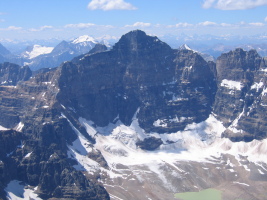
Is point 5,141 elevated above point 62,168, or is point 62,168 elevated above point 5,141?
point 5,141

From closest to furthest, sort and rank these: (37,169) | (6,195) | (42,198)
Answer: (6,195)
(42,198)
(37,169)

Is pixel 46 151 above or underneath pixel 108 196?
above

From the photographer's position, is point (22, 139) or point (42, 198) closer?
point (42, 198)

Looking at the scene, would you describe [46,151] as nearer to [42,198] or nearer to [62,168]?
[62,168]

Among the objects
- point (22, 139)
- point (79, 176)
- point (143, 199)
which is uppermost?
point (22, 139)

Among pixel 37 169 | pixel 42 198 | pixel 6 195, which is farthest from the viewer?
pixel 37 169

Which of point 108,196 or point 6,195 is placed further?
point 108,196

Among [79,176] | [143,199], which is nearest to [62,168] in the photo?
[79,176]

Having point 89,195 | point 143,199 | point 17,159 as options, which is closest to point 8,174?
point 17,159

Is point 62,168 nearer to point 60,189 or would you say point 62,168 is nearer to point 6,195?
point 60,189
